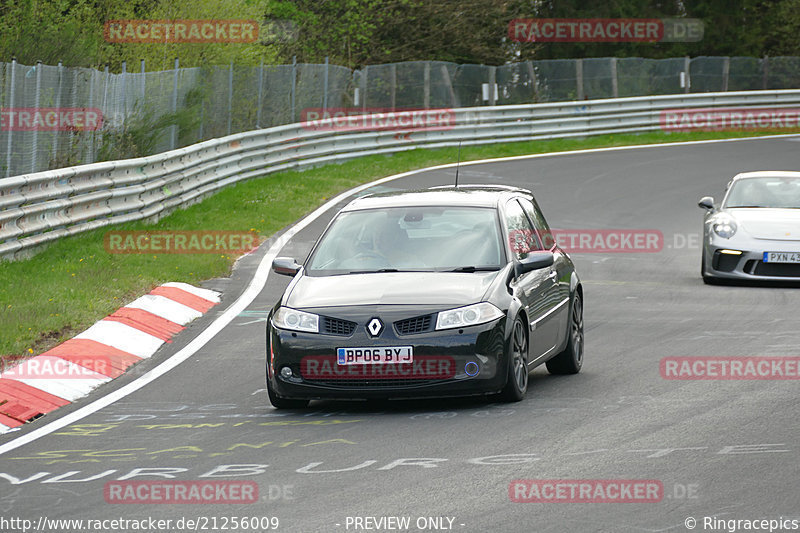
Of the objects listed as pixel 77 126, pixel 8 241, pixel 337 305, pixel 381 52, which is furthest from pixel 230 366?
pixel 381 52

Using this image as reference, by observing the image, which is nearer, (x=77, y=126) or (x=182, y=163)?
(x=77, y=126)

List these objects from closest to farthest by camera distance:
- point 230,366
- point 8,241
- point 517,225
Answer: point 517,225
point 230,366
point 8,241

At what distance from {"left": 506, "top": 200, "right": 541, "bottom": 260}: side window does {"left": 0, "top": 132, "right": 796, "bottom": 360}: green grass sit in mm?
4120

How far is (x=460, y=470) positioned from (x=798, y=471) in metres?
1.73

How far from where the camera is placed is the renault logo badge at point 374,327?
8.83 metres

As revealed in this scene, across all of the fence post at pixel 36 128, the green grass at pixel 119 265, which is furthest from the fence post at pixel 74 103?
the green grass at pixel 119 265

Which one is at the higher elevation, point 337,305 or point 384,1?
point 384,1

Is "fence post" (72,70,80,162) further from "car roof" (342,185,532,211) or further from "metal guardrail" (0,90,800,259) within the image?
"car roof" (342,185,532,211)

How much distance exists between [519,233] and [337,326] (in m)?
2.05

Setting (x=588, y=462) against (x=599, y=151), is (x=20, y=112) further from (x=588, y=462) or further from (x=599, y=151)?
(x=599, y=151)

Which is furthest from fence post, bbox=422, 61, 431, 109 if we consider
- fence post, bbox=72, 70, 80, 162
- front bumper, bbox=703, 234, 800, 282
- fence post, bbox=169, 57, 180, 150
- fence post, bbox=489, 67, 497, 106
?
front bumper, bbox=703, 234, 800, 282

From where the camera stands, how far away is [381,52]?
4447cm

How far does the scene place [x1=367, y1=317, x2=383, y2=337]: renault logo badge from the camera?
883 cm

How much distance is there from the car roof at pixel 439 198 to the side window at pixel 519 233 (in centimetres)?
12
